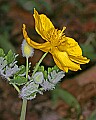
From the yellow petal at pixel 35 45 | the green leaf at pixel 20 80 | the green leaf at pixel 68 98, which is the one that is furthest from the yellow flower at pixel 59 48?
the green leaf at pixel 68 98

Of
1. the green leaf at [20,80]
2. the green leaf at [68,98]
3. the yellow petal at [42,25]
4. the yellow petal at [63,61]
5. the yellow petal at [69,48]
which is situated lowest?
the green leaf at [20,80]

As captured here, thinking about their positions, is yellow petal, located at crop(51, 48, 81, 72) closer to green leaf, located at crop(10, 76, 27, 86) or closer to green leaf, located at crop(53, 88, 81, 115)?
green leaf, located at crop(10, 76, 27, 86)

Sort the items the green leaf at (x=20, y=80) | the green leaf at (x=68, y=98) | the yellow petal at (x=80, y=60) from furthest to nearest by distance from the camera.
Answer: the green leaf at (x=68, y=98) → the yellow petal at (x=80, y=60) → the green leaf at (x=20, y=80)

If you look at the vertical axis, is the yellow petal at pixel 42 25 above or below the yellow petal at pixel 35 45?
above

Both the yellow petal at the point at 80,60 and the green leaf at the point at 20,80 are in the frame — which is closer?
the green leaf at the point at 20,80

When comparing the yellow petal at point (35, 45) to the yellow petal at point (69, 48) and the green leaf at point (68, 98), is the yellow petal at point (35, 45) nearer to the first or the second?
the yellow petal at point (69, 48)

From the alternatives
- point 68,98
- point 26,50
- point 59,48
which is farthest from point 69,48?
point 68,98

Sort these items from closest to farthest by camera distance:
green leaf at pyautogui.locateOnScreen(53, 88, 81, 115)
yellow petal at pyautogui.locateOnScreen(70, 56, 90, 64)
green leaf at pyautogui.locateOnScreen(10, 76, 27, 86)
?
1. green leaf at pyautogui.locateOnScreen(10, 76, 27, 86)
2. yellow petal at pyautogui.locateOnScreen(70, 56, 90, 64)
3. green leaf at pyautogui.locateOnScreen(53, 88, 81, 115)

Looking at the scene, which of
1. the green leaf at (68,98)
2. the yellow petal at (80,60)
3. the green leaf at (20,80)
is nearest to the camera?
the green leaf at (20,80)

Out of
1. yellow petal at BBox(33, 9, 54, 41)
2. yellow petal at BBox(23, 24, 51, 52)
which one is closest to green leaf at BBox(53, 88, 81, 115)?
yellow petal at BBox(33, 9, 54, 41)
